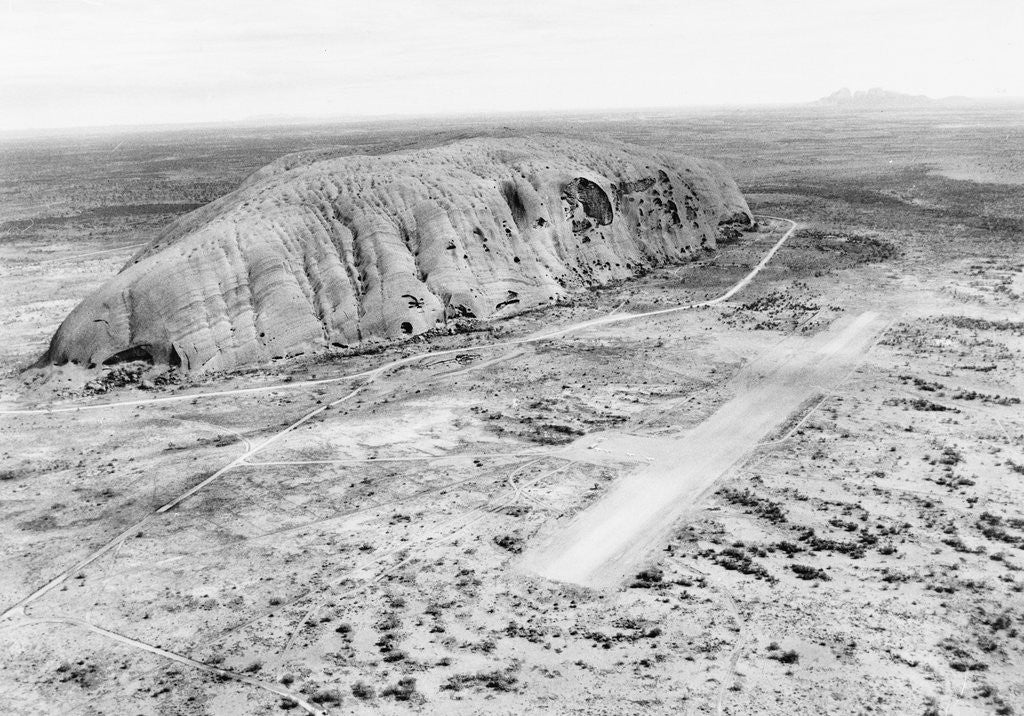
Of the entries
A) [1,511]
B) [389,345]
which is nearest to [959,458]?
[389,345]

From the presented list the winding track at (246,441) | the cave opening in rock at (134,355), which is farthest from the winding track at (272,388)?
the cave opening in rock at (134,355)

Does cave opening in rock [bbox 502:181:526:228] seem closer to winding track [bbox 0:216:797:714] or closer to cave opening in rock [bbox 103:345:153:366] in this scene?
winding track [bbox 0:216:797:714]

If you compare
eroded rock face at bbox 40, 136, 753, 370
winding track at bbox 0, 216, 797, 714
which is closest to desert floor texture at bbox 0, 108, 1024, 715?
winding track at bbox 0, 216, 797, 714

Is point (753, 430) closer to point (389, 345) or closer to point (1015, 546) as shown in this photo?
point (1015, 546)

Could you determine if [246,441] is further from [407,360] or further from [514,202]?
[514,202]

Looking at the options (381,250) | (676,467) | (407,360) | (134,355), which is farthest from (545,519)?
(381,250)

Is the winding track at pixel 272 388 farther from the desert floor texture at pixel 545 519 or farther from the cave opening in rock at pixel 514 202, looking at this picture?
the cave opening in rock at pixel 514 202

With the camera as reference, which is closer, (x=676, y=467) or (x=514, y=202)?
(x=676, y=467)
